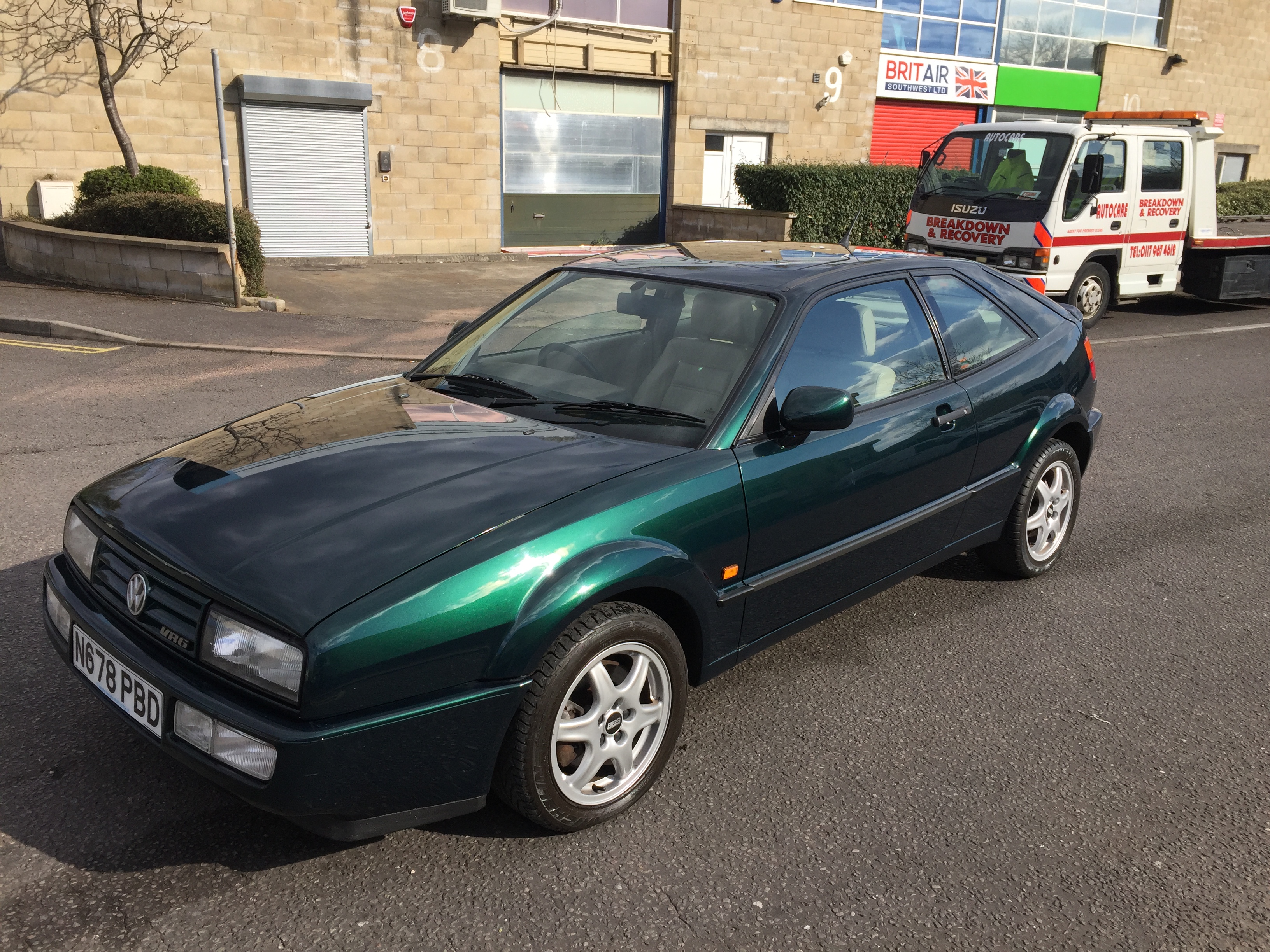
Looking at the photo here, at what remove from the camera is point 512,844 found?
9.73 ft

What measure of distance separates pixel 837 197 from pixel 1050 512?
13761 mm

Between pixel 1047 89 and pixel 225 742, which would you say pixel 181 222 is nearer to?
pixel 225 742

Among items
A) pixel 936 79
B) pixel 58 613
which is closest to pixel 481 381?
pixel 58 613

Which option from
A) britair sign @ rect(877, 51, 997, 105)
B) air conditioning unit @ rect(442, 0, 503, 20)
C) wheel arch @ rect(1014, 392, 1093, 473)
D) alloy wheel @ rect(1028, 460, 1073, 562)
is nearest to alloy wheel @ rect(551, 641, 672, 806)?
wheel arch @ rect(1014, 392, 1093, 473)

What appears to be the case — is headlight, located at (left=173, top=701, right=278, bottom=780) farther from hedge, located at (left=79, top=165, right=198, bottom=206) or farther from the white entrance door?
the white entrance door

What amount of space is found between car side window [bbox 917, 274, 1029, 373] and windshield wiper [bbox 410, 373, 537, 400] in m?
1.77

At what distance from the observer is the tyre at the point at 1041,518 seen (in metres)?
4.79

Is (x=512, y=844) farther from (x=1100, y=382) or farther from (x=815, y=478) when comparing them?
(x=1100, y=382)

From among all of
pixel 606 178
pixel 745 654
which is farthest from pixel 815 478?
pixel 606 178

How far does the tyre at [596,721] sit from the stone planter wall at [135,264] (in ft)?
33.7

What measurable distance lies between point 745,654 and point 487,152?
16650mm

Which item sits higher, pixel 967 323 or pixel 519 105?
pixel 519 105

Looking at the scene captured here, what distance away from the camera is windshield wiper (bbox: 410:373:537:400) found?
12.6 feet

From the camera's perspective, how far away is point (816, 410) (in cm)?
340
